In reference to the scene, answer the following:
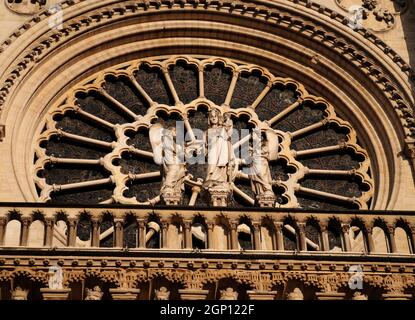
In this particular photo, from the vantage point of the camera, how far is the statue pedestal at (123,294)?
14203 mm

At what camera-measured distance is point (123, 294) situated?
561 inches

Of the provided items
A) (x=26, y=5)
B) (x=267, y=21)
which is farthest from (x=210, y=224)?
(x=26, y=5)

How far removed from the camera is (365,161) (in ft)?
62.9

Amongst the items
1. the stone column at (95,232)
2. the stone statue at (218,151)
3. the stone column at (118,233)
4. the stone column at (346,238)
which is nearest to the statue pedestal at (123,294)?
the stone column at (118,233)

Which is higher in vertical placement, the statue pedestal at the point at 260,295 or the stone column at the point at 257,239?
A: the stone column at the point at 257,239

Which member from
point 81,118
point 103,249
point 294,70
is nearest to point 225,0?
point 294,70

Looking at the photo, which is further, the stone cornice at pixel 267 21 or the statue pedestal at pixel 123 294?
the stone cornice at pixel 267 21

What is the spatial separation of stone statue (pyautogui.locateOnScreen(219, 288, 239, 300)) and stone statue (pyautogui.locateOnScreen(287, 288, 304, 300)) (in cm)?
63

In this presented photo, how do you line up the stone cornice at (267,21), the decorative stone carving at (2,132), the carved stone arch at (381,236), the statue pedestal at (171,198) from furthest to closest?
the stone cornice at (267,21)
the decorative stone carving at (2,132)
the statue pedestal at (171,198)
the carved stone arch at (381,236)

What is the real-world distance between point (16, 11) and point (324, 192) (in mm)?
5661

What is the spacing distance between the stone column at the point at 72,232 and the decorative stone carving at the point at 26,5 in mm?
5755

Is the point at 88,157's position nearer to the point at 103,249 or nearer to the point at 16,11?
the point at 16,11

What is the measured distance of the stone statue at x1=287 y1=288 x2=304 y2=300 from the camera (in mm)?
14578

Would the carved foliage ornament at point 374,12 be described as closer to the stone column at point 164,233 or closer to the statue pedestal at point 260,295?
the stone column at point 164,233
